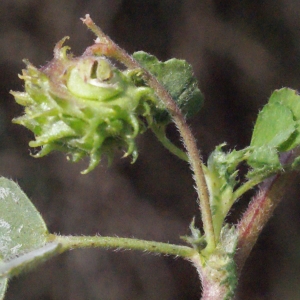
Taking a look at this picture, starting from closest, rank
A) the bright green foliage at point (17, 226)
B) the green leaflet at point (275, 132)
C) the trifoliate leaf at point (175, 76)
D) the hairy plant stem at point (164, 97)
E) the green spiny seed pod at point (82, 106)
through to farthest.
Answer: the green spiny seed pod at point (82, 106)
the hairy plant stem at point (164, 97)
the green leaflet at point (275, 132)
the bright green foliage at point (17, 226)
the trifoliate leaf at point (175, 76)

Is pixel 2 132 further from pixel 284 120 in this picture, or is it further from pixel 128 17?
pixel 284 120

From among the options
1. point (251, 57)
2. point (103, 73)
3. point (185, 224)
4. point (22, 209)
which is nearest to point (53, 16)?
point (251, 57)

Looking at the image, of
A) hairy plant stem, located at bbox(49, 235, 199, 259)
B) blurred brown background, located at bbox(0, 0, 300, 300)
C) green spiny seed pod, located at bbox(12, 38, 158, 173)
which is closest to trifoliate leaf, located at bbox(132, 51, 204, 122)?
green spiny seed pod, located at bbox(12, 38, 158, 173)

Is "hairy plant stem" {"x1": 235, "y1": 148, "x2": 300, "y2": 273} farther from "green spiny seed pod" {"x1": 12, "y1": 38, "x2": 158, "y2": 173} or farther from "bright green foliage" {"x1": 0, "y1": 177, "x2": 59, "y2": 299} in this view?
"bright green foliage" {"x1": 0, "y1": 177, "x2": 59, "y2": 299}

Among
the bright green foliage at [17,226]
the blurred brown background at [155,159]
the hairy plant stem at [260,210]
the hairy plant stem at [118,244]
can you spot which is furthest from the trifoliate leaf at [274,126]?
the blurred brown background at [155,159]

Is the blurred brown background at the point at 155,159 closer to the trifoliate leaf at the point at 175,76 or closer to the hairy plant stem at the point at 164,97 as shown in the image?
the trifoliate leaf at the point at 175,76

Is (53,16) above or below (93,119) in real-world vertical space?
above

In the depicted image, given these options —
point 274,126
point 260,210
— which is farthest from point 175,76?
point 260,210
